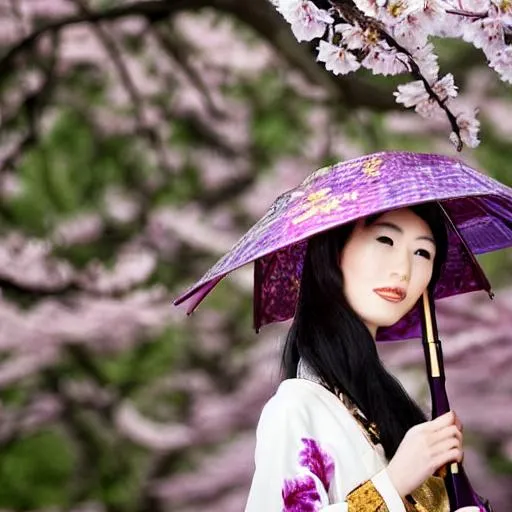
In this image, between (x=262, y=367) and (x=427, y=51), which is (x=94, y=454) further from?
(x=427, y=51)

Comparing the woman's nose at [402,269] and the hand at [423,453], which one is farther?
the woman's nose at [402,269]

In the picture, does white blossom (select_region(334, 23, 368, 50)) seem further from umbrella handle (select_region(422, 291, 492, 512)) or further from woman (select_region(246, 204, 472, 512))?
umbrella handle (select_region(422, 291, 492, 512))

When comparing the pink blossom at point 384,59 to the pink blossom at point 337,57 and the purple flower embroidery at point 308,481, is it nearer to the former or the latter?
the pink blossom at point 337,57

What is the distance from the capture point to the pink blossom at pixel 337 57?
61.3 inches

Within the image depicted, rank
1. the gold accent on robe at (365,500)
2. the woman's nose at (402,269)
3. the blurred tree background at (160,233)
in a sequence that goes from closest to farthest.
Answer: the gold accent on robe at (365,500) → the woman's nose at (402,269) → the blurred tree background at (160,233)

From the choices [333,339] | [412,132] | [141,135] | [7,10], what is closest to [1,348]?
[141,135]

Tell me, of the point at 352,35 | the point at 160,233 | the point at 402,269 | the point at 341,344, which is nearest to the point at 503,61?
the point at 352,35

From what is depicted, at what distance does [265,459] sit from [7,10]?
2560mm

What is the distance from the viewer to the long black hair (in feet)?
4.94

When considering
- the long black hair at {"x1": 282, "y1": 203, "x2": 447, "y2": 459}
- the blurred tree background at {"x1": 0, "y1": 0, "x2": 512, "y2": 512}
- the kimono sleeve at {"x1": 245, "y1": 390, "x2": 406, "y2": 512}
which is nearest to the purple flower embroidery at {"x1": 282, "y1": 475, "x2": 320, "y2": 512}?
the kimono sleeve at {"x1": 245, "y1": 390, "x2": 406, "y2": 512}

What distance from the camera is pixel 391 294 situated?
1.50 meters

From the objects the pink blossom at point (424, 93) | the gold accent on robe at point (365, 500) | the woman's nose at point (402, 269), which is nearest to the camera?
the gold accent on robe at point (365, 500)

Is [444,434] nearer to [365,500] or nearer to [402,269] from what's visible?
[365,500]

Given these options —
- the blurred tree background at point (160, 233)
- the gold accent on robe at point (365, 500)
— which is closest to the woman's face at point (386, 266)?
the gold accent on robe at point (365, 500)
